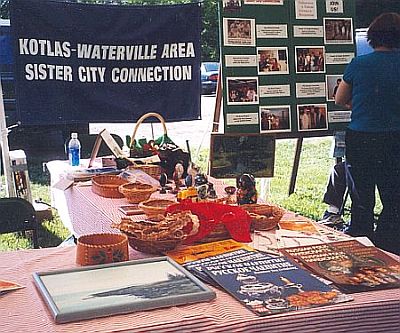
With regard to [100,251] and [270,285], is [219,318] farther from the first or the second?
[100,251]

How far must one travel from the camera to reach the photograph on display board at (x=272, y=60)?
3334 millimetres

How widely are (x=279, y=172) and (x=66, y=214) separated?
282cm

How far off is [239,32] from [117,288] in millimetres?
2406

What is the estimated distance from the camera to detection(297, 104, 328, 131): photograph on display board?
3.46 m

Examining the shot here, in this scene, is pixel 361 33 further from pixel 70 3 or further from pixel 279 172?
pixel 70 3

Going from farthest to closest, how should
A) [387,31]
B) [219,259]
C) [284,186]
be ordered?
1. [284,186]
2. [387,31]
3. [219,259]

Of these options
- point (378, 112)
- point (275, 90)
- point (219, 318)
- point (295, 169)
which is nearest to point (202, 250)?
point (219, 318)

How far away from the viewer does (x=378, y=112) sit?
8.44 ft

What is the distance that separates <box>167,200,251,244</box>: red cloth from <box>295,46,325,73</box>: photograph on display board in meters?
2.12

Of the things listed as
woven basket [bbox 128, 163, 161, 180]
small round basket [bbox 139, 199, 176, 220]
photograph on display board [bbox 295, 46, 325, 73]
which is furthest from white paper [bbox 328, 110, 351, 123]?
small round basket [bbox 139, 199, 176, 220]

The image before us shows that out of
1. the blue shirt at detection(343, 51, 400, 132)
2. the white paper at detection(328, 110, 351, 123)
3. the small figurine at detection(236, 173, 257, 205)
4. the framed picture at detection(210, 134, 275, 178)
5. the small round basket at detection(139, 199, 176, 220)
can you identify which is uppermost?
the blue shirt at detection(343, 51, 400, 132)

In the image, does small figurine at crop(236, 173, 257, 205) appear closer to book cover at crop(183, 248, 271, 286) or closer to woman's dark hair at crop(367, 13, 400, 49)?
book cover at crop(183, 248, 271, 286)

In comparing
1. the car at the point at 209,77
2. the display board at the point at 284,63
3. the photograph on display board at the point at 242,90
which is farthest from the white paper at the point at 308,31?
the car at the point at 209,77

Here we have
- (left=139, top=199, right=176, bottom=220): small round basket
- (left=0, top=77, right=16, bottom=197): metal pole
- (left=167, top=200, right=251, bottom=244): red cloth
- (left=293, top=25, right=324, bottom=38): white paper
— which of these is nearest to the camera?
(left=167, top=200, right=251, bottom=244): red cloth
